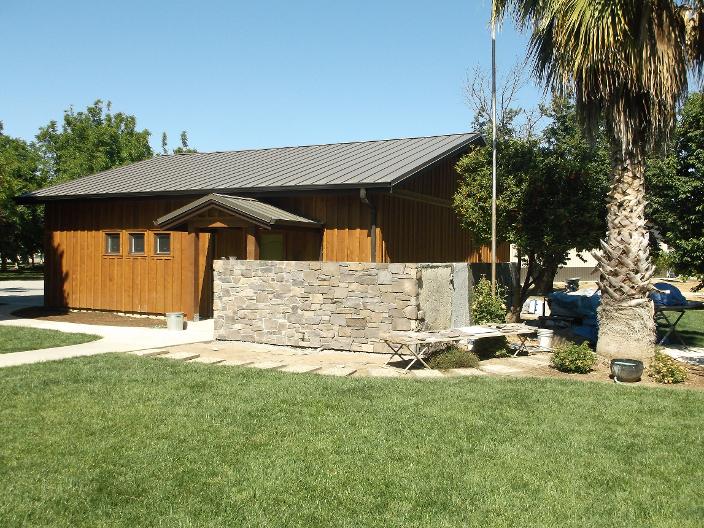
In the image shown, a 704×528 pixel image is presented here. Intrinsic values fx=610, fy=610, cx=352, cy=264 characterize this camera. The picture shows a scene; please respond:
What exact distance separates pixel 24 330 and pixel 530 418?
12.5 m

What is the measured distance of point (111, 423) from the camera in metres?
6.80

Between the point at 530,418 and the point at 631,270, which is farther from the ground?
the point at 631,270

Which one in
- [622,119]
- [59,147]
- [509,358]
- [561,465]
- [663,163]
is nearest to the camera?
[561,465]

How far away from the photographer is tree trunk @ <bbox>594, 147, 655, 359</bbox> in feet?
35.3

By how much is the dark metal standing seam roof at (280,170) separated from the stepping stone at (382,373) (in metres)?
5.29

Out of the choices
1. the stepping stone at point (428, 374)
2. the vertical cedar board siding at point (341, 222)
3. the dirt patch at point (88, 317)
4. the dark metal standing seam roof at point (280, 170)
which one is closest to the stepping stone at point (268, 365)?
the stepping stone at point (428, 374)

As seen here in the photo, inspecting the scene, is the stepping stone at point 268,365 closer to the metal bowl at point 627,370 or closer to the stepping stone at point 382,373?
the stepping stone at point 382,373

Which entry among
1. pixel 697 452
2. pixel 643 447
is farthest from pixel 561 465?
pixel 697 452

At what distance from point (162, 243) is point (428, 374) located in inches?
434

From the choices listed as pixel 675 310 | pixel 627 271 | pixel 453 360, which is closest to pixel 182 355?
pixel 453 360

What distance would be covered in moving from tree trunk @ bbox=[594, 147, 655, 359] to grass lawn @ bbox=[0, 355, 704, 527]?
2.01m

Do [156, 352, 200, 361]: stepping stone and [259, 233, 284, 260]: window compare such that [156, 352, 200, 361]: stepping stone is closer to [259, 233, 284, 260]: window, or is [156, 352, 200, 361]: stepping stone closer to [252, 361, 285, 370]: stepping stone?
[252, 361, 285, 370]: stepping stone

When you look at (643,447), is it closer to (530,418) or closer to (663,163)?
(530,418)

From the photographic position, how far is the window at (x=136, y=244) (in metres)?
18.5
